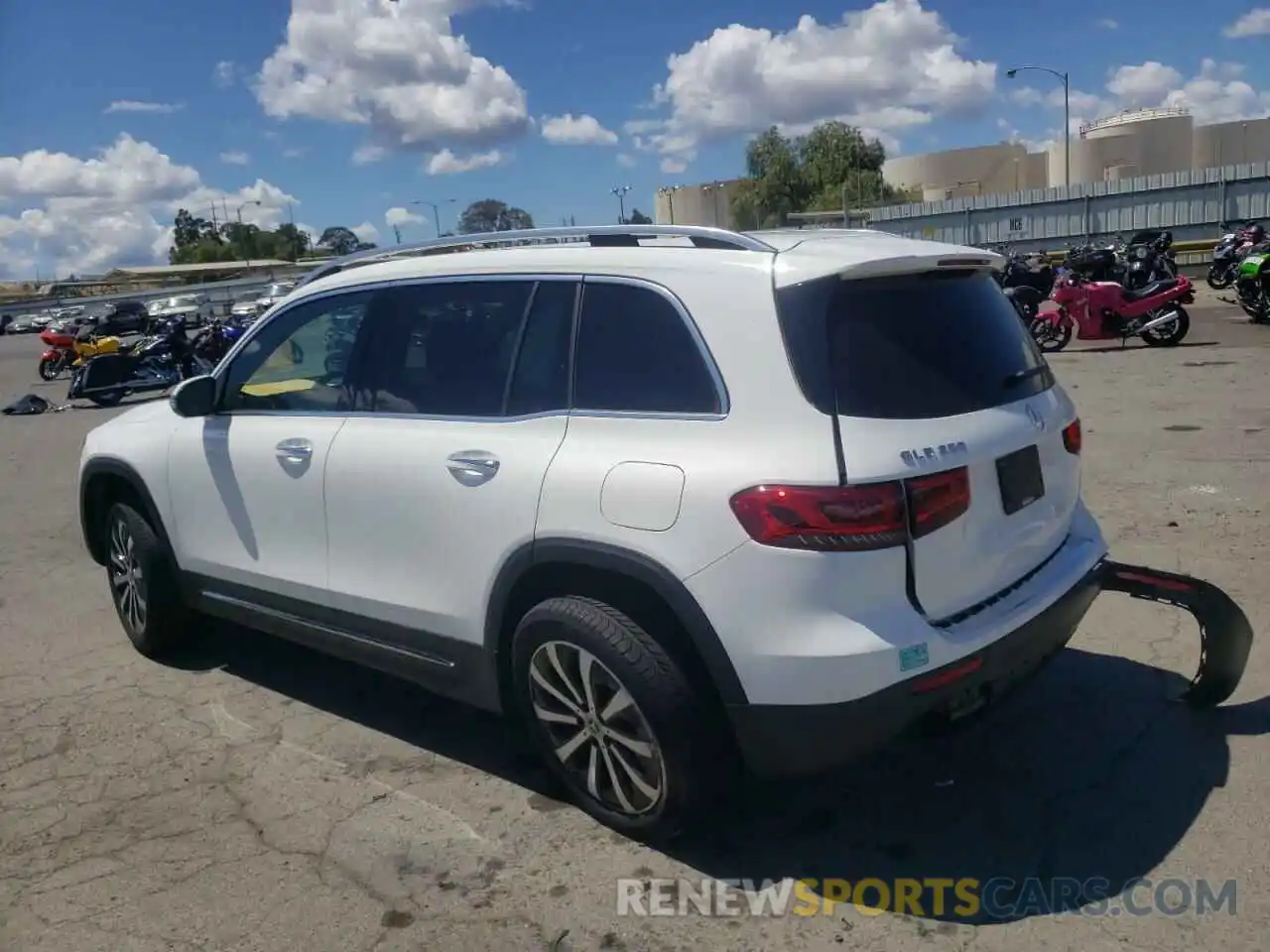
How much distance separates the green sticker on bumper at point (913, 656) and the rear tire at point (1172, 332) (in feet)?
45.0

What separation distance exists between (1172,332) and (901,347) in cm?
1345

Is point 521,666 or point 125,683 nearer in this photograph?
point 521,666

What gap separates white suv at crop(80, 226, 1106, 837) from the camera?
9.67 ft

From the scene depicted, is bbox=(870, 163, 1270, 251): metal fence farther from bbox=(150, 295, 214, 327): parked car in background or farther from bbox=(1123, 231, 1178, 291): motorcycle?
bbox=(150, 295, 214, 327): parked car in background

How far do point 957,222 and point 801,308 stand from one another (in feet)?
108

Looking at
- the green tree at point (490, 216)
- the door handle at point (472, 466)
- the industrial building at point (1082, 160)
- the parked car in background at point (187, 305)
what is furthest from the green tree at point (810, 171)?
the door handle at point (472, 466)

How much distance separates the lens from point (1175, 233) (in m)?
29.5

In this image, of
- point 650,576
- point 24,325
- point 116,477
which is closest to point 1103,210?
point 116,477

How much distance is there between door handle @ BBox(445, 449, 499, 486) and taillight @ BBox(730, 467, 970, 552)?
948mm

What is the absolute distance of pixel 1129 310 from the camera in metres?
14.9

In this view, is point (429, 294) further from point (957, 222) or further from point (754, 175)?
point (754, 175)

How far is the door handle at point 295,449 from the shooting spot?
4.24 metres

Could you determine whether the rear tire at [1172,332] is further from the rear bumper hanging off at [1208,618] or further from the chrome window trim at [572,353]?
the chrome window trim at [572,353]

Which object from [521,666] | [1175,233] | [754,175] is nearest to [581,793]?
[521,666]
